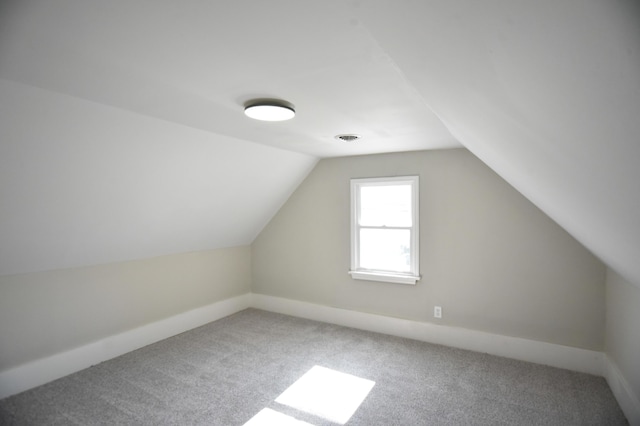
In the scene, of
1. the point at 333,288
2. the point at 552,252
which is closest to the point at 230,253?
the point at 333,288

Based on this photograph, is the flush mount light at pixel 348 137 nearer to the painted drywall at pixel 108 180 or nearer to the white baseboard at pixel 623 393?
the painted drywall at pixel 108 180

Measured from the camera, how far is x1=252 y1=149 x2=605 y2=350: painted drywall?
10.1 ft

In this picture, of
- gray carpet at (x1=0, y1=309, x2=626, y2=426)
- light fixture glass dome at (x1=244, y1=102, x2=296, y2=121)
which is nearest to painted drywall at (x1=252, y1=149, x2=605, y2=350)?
gray carpet at (x1=0, y1=309, x2=626, y2=426)

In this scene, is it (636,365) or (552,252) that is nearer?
(636,365)

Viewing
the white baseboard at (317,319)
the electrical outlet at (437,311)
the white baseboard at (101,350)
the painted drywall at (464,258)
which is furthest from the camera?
the electrical outlet at (437,311)

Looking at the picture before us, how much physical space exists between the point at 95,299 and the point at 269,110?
2724 millimetres

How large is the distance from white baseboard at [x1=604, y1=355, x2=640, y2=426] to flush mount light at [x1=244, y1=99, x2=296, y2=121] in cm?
304

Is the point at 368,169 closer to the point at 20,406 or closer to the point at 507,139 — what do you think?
the point at 507,139

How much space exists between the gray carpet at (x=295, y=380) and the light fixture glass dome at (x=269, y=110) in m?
2.15

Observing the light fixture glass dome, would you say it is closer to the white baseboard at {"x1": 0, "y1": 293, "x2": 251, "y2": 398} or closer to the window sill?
the window sill

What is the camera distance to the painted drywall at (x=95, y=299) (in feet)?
9.08

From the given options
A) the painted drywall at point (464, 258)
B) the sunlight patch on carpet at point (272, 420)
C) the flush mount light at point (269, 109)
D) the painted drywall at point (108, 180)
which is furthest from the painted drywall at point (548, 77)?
the sunlight patch on carpet at point (272, 420)

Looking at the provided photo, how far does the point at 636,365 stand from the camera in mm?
2277

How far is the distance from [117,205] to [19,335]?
4.41 feet
